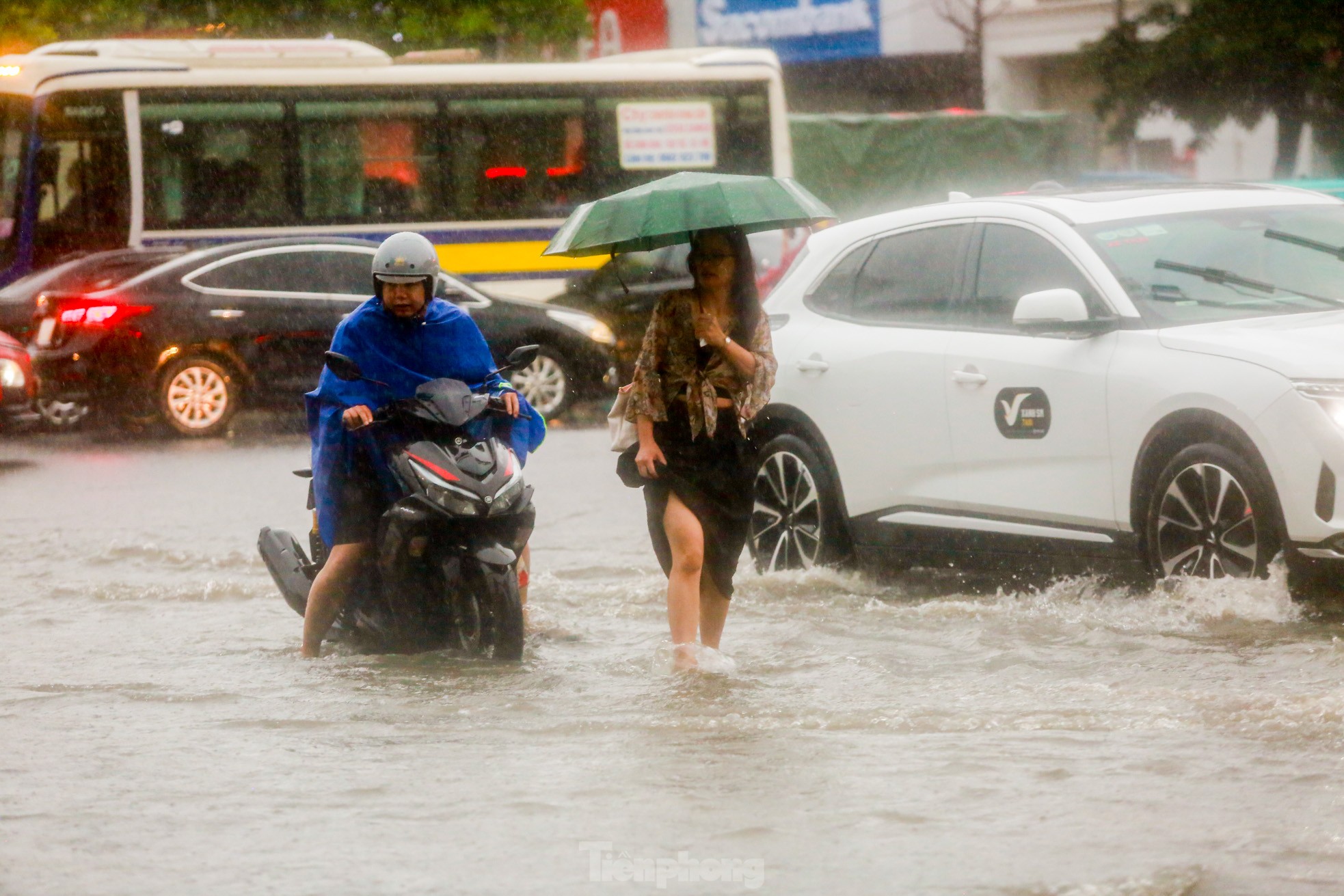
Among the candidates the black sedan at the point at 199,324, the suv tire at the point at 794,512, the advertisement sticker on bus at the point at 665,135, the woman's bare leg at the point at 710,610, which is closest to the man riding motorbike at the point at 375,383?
the woman's bare leg at the point at 710,610

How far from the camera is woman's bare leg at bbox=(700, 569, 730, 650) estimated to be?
721cm

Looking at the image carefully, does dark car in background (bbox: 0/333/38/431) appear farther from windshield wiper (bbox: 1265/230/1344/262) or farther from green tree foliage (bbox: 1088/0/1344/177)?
green tree foliage (bbox: 1088/0/1344/177)

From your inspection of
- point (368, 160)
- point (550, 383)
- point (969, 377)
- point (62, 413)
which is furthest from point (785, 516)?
point (368, 160)

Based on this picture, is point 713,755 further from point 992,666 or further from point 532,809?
point 992,666

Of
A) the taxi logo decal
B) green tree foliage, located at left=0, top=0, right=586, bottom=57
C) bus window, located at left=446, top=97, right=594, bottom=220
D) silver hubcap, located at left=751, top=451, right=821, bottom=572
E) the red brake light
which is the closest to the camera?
the taxi logo decal

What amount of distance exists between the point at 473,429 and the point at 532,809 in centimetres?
217

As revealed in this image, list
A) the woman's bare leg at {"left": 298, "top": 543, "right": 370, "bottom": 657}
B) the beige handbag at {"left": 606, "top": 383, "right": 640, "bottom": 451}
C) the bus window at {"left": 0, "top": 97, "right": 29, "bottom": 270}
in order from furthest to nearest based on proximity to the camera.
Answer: the bus window at {"left": 0, "top": 97, "right": 29, "bottom": 270}
the woman's bare leg at {"left": 298, "top": 543, "right": 370, "bottom": 657}
the beige handbag at {"left": 606, "top": 383, "right": 640, "bottom": 451}

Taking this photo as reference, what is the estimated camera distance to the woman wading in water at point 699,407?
22.4ft

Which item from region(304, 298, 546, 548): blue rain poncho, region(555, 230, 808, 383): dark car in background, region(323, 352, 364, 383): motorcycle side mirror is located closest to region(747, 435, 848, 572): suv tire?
region(304, 298, 546, 548): blue rain poncho

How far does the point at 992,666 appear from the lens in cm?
716

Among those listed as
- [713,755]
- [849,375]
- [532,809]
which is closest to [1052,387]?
[849,375]

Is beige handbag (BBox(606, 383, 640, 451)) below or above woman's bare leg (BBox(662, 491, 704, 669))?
above

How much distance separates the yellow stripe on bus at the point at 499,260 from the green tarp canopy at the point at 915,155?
26.6ft

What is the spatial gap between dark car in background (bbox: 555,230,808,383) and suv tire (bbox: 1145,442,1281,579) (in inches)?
470
